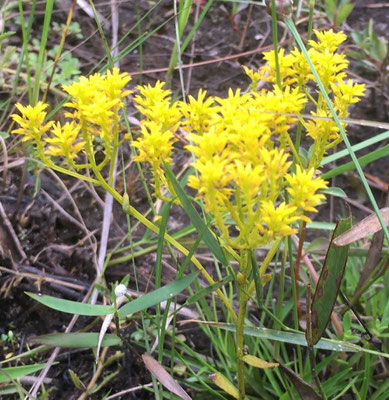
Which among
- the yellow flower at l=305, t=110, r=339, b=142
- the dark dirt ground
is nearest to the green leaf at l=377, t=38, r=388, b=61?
the dark dirt ground

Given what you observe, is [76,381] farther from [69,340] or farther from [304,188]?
[304,188]

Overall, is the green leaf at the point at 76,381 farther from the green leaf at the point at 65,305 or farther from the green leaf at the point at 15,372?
the green leaf at the point at 65,305

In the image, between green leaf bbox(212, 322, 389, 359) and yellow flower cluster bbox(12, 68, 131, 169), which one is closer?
yellow flower cluster bbox(12, 68, 131, 169)

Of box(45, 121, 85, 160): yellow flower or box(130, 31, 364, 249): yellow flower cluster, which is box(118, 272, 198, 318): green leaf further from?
box(45, 121, 85, 160): yellow flower

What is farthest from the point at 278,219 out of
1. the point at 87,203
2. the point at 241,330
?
the point at 87,203

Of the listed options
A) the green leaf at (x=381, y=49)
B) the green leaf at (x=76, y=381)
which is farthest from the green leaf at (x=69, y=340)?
the green leaf at (x=381, y=49)

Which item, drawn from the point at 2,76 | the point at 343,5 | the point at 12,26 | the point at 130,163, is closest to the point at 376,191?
the point at 343,5
